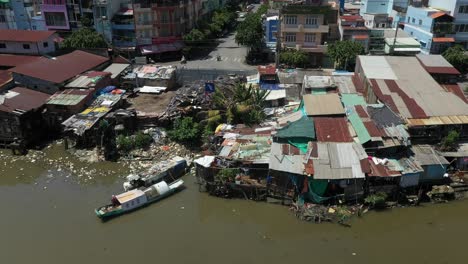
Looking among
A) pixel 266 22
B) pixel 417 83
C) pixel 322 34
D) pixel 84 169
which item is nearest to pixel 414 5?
pixel 322 34

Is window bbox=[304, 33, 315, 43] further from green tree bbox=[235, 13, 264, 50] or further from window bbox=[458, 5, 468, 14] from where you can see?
window bbox=[458, 5, 468, 14]

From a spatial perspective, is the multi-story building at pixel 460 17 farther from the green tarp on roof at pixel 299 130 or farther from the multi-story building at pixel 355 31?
the green tarp on roof at pixel 299 130

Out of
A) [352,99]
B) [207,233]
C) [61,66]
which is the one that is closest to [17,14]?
[61,66]

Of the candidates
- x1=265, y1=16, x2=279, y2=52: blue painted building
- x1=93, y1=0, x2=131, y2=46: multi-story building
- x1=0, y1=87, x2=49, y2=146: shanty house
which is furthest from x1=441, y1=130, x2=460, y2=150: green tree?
x1=93, y1=0, x2=131, y2=46: multi-story building

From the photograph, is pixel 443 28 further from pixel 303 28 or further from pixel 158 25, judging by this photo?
pixel 158 25

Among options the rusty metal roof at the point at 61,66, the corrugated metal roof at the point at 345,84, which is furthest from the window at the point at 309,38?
the rusty metal roof at the point at 61,66

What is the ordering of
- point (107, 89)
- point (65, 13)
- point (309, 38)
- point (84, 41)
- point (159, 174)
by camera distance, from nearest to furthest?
point (159, 174) → point (107, 89) → point (84, 41) → point (309, 38) → point (65, 13)
